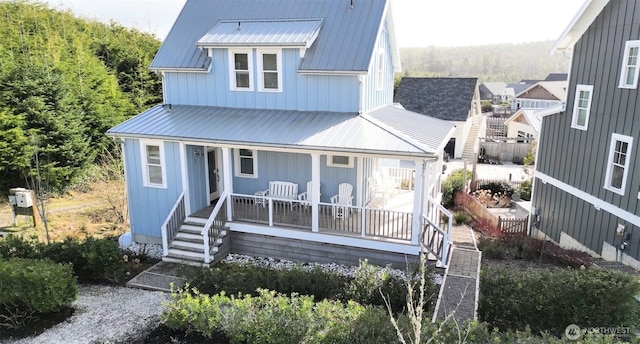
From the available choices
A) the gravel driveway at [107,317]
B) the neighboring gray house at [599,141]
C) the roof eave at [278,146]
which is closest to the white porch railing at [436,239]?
the roof eave at [278,146]

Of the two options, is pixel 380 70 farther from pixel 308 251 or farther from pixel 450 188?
pixel 450 188

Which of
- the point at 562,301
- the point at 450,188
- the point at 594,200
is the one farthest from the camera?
the point at 450,188

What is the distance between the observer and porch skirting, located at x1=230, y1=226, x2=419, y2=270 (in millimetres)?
10977

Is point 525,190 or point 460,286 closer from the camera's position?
point 460,286

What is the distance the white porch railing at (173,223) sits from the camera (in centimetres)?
1180

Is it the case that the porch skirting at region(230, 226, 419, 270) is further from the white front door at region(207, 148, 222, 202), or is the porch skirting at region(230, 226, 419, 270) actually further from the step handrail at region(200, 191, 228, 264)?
the white front door at region(207, 148, 222, 202)

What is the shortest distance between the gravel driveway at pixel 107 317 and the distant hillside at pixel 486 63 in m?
125

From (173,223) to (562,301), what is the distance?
9744 mm

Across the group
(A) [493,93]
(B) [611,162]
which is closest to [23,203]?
(B) [611,162]

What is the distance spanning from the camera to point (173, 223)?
12125 millimetres

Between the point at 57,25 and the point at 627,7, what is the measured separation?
2292cm

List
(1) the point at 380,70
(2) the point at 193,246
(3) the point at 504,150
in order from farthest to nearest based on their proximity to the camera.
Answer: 1. (3) the point at 504,150
2. (1) the point at 380,70
3. (2) the point at 193,246

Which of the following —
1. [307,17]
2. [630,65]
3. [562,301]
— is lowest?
[562,301]

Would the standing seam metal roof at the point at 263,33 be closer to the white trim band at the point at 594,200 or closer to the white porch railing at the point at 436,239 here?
the white porch railing at the point at 436,239
